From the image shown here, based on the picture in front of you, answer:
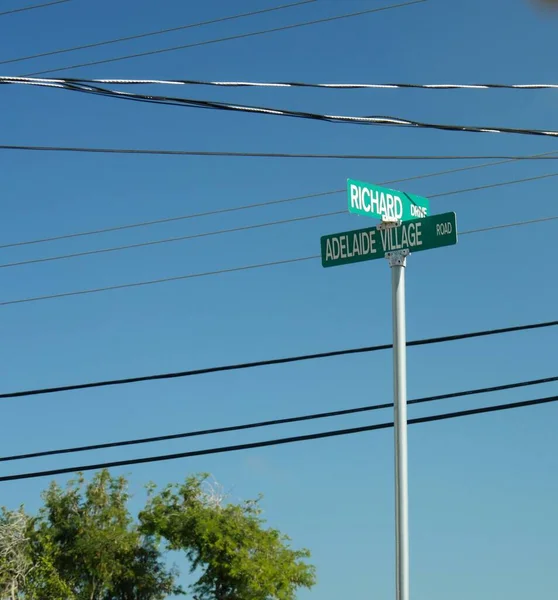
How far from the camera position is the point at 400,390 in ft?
28.0

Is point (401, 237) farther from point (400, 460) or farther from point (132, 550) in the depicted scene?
point (132, 550)

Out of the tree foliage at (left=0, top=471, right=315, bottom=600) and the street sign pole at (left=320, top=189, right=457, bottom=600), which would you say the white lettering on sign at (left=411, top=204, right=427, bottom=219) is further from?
the tree foliage at (left=0, top=471, right=315, bottom=600)

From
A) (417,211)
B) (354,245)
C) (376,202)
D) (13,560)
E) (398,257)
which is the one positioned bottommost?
(398,257)

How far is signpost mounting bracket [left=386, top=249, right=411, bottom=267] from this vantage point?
357 inches

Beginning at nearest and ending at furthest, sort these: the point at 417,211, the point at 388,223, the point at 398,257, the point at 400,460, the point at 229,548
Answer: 1. the point at 400,460
2. the point at 398,257
3. the point at 388,223
4. the point at 417,211
5. the point at 229,548

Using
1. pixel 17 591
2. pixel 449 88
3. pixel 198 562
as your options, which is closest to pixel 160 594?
pixel 198 562

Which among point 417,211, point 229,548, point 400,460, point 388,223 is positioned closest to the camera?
point 400,460

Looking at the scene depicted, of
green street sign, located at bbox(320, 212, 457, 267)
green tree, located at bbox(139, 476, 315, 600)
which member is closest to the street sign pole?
green street sign, located at bbox(320, 212, 457, 267)

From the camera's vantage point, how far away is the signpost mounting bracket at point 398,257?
9070 mm

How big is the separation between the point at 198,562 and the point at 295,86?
46830 millimetres

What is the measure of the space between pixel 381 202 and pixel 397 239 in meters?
0.38

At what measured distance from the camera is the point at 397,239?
912 centimetres

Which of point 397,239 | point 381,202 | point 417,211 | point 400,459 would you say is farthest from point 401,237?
point 400,459

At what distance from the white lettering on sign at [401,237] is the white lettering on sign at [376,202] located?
0.61 feet
